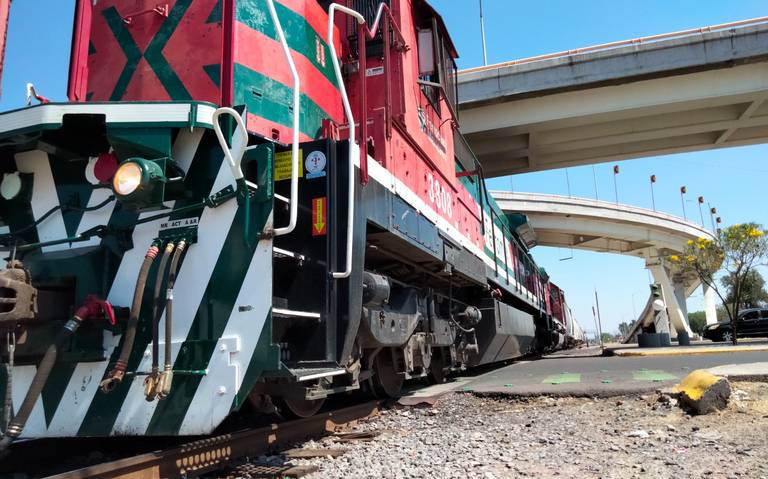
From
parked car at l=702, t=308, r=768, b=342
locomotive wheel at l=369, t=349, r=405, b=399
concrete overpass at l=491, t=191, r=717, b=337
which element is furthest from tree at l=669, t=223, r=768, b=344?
locomotive wheel at l=369, t=349, r=405, b=399

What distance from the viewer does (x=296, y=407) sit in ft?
13.1

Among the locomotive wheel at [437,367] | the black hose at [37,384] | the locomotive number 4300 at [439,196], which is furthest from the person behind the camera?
the locomotive wheel at [437,367]

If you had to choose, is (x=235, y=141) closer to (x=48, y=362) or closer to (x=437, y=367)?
(x=48, y=362)

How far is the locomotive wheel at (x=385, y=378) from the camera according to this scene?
4.96 metres

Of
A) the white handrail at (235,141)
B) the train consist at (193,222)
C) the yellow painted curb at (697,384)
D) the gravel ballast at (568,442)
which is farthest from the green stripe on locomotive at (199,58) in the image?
the yellow painted curb at (697,384)

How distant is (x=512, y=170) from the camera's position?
755 inches

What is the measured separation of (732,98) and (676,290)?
3050 cm

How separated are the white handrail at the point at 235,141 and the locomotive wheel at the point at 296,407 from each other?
1.98m

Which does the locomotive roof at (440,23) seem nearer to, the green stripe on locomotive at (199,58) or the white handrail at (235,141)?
the green stripe on locomotive at (199,58)

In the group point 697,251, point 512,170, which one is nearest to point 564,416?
point 512,170

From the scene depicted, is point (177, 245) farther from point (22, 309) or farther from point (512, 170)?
point (512, 170)

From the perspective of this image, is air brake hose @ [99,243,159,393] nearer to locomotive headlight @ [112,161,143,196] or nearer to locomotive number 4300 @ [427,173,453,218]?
locomotive headlight @ [112,161,143,196]

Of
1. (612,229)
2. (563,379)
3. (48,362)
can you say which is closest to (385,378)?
(563,379)

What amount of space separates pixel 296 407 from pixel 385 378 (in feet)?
4.08
